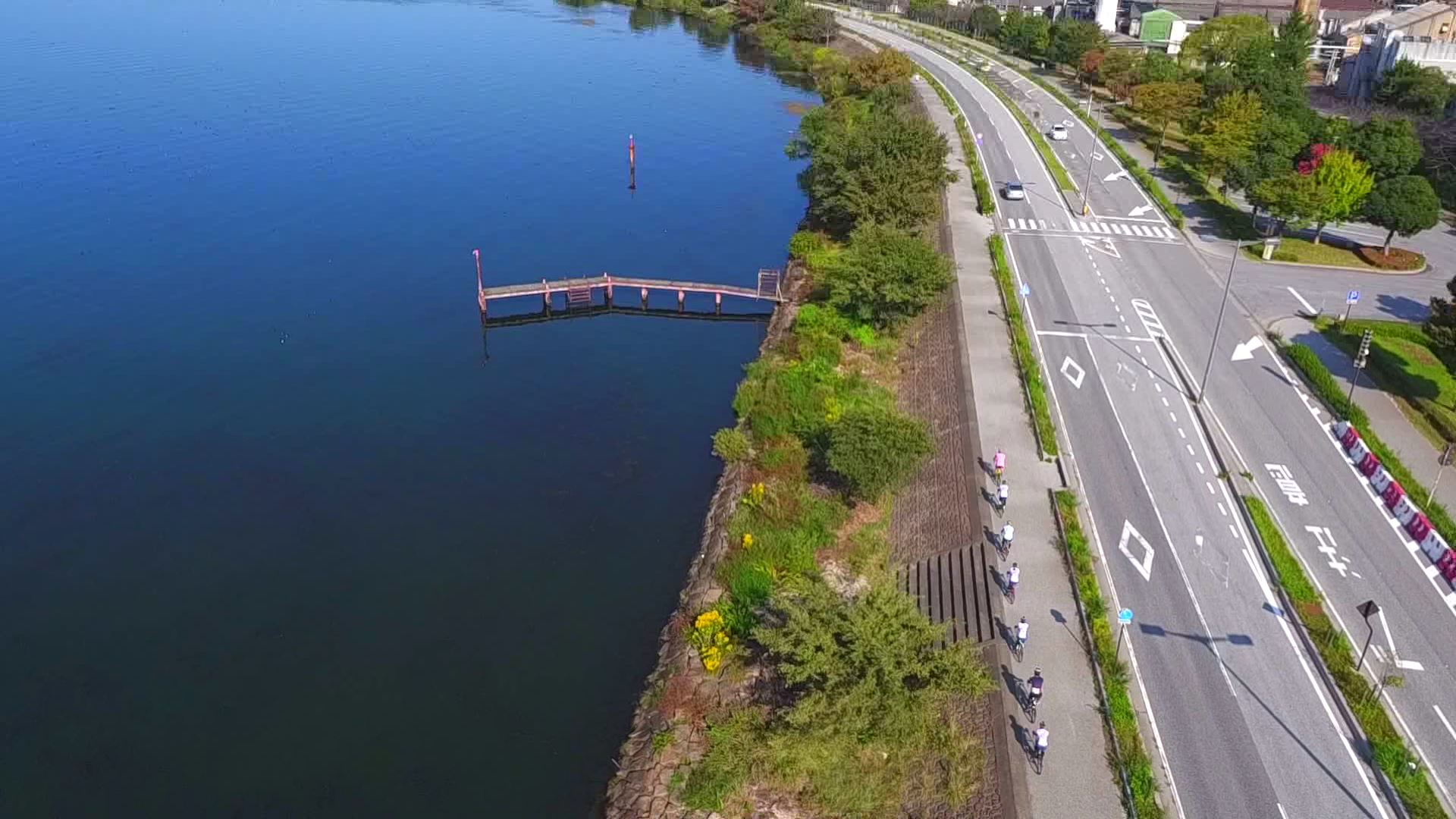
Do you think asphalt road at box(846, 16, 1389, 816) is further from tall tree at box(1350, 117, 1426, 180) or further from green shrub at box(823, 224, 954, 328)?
tall tree at box(1350, 117, 1426, 180)

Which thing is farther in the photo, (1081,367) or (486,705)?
(1081,367)

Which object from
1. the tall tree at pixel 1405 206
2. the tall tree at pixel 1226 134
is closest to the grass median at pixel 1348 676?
the tall tree at pixel 1405 206

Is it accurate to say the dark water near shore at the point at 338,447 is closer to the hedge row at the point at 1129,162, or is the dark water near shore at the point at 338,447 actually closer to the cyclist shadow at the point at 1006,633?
the cyclist shadow at the point at 1006,633

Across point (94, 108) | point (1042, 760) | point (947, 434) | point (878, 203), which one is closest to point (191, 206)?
point (94, 108)

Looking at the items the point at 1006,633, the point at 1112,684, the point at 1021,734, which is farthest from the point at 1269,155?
the point at 1021,734

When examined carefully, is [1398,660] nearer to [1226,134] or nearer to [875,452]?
[875,452]

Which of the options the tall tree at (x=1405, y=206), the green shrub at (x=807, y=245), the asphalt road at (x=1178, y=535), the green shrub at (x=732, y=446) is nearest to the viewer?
the asphalt road at (x=1178, y=535)

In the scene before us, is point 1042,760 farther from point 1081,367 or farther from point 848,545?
point 1081,367
